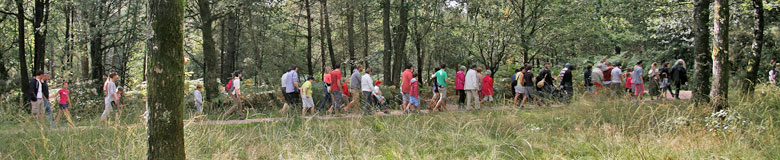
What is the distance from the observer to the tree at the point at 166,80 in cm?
384

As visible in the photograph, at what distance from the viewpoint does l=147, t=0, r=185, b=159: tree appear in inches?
151

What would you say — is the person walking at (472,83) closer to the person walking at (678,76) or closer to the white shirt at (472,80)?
the white shirt at (472,80)

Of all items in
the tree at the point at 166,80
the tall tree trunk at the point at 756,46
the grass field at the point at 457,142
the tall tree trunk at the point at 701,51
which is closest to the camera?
the tree at the point at 166,80

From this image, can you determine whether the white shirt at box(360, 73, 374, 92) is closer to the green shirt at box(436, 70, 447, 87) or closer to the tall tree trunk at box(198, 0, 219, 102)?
the green shirt at box(436, 70, 447, 87)

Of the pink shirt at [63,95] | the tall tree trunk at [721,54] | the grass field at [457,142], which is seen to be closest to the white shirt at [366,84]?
the grass field at [457,142]

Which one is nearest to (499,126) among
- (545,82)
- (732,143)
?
(732,143)

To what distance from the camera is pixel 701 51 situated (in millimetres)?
7629

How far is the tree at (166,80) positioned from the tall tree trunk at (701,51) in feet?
24.5

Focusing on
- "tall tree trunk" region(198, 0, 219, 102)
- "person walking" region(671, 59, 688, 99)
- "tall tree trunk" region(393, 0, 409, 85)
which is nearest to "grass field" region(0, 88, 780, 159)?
"person walking" region(671, 59, 688, 99)

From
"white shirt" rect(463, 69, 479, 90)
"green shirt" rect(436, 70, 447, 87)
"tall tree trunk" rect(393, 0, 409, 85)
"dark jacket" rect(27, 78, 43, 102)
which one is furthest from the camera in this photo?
"tall tree trunk" rect(393, 0, 409, 85)

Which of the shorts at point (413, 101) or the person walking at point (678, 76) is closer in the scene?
the shorts at point (413, 101)

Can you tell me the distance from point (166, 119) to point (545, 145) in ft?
14.8

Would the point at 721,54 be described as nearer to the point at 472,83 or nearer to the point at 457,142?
the point at 457,142

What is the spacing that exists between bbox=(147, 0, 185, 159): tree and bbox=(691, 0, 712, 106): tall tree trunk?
7.48 metres
